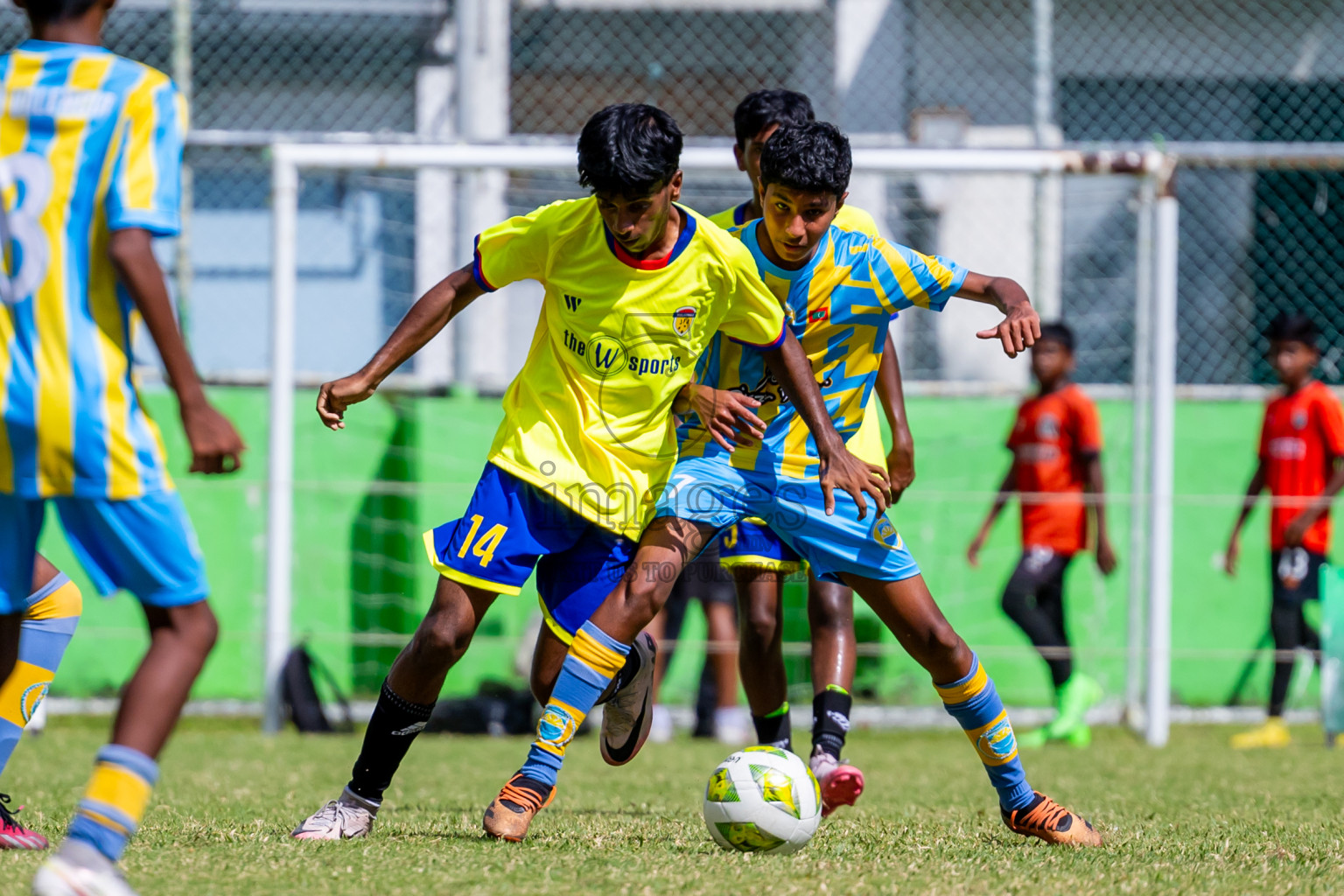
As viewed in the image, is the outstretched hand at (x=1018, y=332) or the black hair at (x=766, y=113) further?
the black hair at (x=766, y=113)

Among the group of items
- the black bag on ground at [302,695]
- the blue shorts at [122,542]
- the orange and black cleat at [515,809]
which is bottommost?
the black bag on ground at [302,695]

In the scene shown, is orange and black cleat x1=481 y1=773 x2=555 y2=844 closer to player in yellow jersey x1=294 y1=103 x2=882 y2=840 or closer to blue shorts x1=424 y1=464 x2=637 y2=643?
player in yellow jersey x1=294 y1=103 x2=882 y2=840

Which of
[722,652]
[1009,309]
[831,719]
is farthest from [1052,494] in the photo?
[1009,309]

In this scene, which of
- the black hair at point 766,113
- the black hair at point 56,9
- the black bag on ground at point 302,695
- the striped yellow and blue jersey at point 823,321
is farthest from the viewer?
the black bag on ground at point 302,695

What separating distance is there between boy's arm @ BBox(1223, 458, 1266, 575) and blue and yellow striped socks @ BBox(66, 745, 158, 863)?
639 centimetres

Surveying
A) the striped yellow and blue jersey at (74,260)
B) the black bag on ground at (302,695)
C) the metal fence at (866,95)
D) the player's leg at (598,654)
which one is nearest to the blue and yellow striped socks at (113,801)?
the striped yellow and blue jersey at (74,260)

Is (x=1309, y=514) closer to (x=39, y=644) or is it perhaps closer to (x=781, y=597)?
(x=781, y=597)

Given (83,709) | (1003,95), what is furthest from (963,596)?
(83,709)

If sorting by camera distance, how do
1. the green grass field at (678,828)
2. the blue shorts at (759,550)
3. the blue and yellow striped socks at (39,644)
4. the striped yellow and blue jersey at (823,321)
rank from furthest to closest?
the blue shorts at (759,550) < the striped yellow and blue jersey at (823,321) < the blue and yellow striped socks at (39,644) < the green grass field at (678,828)

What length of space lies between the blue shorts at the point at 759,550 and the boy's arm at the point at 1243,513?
4260 mm

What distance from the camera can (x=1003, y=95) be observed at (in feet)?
32.0

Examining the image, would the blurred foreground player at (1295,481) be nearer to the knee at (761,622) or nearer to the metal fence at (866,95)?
the metal fence at (866,95)

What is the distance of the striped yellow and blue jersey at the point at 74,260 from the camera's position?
2.40m

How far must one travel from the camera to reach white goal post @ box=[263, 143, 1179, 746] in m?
7.12
